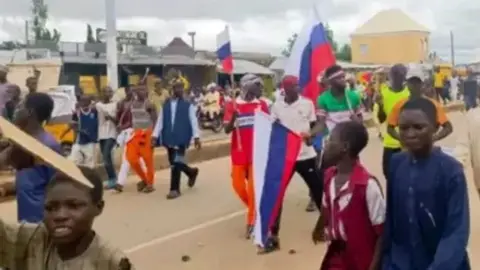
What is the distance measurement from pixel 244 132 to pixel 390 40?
62.4m

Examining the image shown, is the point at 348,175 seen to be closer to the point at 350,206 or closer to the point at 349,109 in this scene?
the point at 350,206

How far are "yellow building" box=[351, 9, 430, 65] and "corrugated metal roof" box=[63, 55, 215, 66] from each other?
1296 inches

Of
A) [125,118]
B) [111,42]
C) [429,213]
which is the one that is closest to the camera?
[429,213]

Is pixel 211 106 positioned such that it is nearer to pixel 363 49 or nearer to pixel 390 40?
pixel 390 40

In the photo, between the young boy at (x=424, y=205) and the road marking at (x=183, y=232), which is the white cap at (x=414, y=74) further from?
the young boy at (x=424, y=205)

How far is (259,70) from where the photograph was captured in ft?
138

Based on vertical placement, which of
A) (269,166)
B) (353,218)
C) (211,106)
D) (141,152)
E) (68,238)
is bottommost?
(211,106)

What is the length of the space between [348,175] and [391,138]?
13.0 feet

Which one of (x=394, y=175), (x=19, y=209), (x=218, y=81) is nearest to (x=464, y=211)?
(x=394, y=175)

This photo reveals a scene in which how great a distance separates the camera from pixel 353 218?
4531 mm

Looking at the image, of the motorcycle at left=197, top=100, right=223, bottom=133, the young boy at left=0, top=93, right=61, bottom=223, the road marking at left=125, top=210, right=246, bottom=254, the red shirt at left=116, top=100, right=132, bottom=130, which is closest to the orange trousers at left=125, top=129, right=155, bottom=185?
the red shirt at left=116, top=100, right=132, bottom=130

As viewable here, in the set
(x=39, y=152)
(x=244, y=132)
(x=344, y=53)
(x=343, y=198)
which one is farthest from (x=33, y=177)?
(x=344, y=53)

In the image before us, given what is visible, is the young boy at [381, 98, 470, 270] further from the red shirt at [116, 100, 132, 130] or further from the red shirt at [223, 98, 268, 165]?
the red shirt at [116, 100, 132, 130]

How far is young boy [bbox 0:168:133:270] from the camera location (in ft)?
9.82
